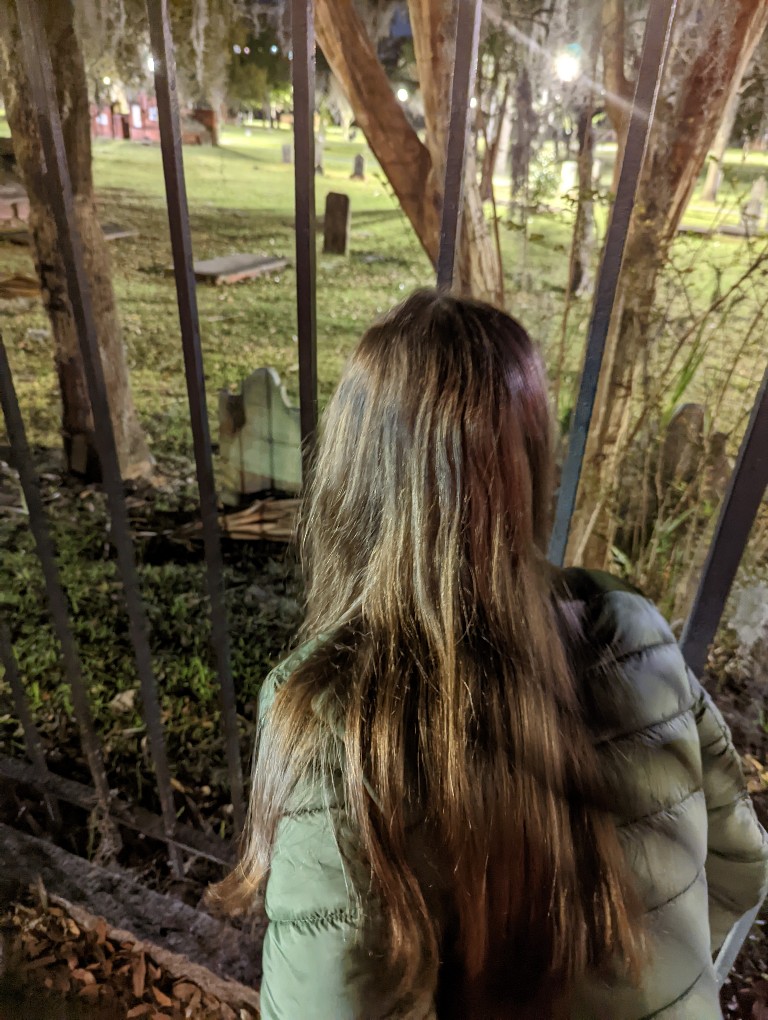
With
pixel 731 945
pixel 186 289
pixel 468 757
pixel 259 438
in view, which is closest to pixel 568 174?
pixel 186 289

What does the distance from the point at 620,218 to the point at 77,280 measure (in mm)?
864

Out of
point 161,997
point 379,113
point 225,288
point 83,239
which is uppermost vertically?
point 379,113

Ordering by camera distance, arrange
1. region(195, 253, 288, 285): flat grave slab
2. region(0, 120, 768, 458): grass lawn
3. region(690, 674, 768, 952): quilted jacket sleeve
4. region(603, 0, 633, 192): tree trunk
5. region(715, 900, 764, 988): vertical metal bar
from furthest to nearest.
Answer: region(195, 253, 288, 285): flat grave slab < region(0, 120, 768, 458): grass lawn < region(603, 0, 633, 192): tree trunk < region(715, 900, 764, 988): vertical metal bar < region(690, 674, 768, 952): quilted jacket sleeve

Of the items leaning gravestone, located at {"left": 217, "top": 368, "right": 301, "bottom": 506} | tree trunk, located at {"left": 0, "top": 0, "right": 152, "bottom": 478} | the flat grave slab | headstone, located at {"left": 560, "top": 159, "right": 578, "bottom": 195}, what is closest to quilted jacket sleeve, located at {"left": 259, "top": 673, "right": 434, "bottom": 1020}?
headstone, located at {"left": 560, "top": 159, "right": 578, "bottom": 195}

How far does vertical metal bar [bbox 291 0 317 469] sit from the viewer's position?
0.94 metres

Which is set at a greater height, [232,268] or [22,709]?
[232,268]

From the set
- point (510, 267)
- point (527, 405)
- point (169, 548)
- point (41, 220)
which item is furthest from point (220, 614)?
point (41, 220)

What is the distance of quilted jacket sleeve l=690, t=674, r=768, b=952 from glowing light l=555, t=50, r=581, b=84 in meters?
2.11

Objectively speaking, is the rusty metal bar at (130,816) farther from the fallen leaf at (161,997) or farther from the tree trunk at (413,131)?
the tree trunk at (413,131)

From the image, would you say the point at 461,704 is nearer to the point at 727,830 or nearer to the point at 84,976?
the point at 727,830

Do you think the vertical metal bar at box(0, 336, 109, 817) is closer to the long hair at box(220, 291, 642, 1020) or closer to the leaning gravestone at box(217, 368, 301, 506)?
the long hair at box(220, 291, 642, 1020)

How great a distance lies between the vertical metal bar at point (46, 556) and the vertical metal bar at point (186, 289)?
35cm

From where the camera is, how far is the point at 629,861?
2.88ft

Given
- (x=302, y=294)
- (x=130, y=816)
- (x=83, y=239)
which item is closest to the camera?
(x=302, y=294)
